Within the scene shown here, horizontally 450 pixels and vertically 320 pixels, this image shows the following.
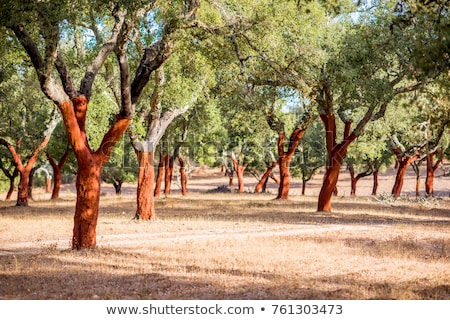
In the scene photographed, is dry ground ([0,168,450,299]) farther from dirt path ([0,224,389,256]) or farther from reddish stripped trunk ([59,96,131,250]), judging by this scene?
reddish stripped trunk ([59,96,131,250])

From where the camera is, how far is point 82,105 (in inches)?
590

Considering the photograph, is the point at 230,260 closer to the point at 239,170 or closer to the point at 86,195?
the point at 86,195

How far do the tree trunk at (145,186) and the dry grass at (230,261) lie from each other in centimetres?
75

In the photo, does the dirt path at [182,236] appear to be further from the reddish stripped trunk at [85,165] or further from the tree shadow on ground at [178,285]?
the tree shadow on ground at [178,285]

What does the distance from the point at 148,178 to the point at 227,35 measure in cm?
854

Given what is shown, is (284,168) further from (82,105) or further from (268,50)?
(82,105)

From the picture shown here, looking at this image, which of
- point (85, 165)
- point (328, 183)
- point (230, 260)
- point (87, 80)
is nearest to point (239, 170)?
point (328, 183)

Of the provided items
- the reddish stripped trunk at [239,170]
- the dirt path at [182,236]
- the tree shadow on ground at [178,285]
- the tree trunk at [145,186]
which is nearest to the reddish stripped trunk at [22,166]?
the tree trunk at [145,186]

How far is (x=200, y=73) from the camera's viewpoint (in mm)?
20922

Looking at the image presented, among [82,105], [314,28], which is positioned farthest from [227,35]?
[314,28]

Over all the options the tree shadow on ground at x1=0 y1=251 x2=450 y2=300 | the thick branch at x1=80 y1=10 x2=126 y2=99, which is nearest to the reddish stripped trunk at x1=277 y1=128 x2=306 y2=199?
the thick branch at x1=80 y1=10 x2=126 y2=99

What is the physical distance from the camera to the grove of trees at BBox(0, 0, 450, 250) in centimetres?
1373

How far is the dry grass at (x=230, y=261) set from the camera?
10.6 metres

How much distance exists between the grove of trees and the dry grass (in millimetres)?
1996
